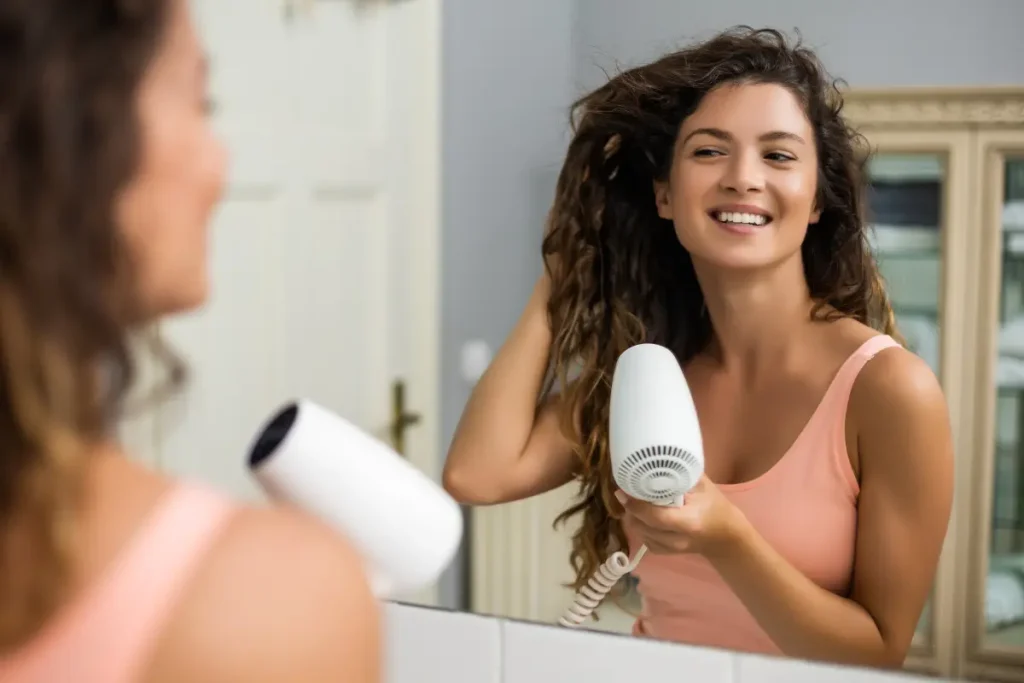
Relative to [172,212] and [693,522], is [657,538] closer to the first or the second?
[693,522]

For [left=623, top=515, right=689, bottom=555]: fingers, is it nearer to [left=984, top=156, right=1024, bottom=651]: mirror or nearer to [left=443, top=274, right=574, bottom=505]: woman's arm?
[left=443, top=274, right=574, bottom=505]: woman's arm

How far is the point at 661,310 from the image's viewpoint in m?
0.80

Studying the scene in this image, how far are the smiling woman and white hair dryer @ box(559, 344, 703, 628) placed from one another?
0.14ft

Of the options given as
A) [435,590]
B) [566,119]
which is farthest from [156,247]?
[435,590]

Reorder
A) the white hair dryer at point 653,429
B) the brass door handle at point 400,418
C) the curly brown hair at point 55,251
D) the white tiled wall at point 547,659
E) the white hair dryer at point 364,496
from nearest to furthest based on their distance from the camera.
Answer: the curly brown hair at point 55,251
the white hair dryer at point 364,496
the white hair dryer at point 653,429
the white tiled wall at point 547,659
the brass door handle at point 400,418

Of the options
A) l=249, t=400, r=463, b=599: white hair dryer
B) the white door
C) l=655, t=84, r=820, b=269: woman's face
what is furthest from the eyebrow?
l=249, t=400, r=463, b=599: white hair dryer

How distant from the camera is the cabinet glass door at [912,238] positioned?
28.5 inches

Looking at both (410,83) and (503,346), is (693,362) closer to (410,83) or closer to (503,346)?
(503,346)

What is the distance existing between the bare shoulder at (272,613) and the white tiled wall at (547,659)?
48 centimetres

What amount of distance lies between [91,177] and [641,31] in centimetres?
52

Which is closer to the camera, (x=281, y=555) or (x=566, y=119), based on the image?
(x=281, y=555)

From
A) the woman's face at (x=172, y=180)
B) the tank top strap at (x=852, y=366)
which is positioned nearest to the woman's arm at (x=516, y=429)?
the tank top strap at (x=852, y=366)

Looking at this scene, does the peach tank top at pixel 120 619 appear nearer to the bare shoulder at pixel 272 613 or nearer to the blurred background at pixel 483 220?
the bare shoulder at pixel 272 613

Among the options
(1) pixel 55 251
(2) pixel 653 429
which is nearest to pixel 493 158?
(2) pixel 653 429
